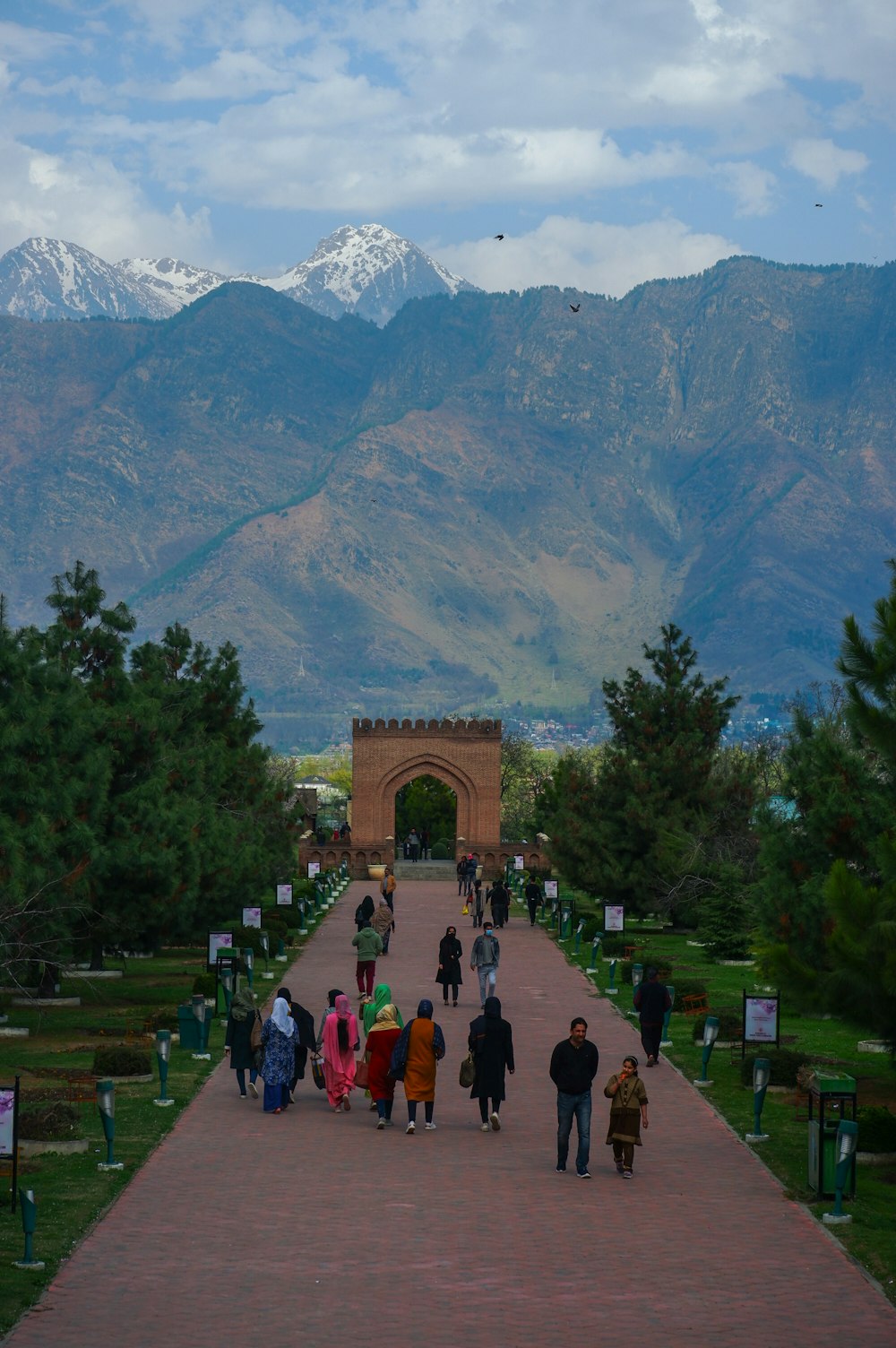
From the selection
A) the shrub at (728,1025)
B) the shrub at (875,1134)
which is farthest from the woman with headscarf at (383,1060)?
the shrub at (728,1025)

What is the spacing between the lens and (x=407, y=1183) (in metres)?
14.7

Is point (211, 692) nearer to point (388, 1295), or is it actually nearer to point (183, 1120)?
point (183, 1120)

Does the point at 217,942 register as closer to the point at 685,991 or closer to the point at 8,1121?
the point at 685,991

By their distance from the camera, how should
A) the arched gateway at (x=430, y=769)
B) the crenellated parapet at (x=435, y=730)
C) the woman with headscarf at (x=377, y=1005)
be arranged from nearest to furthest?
the woman with headscarf at (x=377, y=1005) → the arched gateway at (x=430, y=769) → the crenellated parapet at (x=435, y=730)

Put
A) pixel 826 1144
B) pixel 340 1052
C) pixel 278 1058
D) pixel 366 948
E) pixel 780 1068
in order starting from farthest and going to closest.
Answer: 1. pixel 366 948
2. pixel 780 1068
3. pixel 340 1052
4. pixel 278 1058
5. pixel 826 1144

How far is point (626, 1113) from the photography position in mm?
15094

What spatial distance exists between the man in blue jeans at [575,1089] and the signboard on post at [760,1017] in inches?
221

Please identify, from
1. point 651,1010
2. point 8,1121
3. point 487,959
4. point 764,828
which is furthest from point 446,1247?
point 487,959

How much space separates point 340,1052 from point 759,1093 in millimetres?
4006

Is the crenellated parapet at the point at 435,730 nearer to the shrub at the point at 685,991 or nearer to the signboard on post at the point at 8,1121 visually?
the shrub at the point at 685,991

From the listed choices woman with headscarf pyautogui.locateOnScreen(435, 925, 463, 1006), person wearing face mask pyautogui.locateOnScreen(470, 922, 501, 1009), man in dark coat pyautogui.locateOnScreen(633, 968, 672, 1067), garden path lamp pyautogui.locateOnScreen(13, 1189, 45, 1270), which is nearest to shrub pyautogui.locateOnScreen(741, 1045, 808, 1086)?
man in dark coat pyautogui.locateOnScreen(633, 968, 672, 1067)

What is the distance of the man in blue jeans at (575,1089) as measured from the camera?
1512cm

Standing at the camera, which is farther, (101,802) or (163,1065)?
(101,802)

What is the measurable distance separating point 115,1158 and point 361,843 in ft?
177
